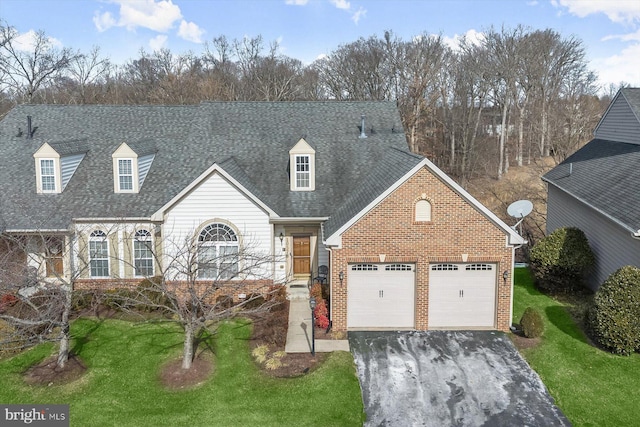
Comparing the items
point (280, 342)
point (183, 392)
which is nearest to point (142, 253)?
point (280, 342)

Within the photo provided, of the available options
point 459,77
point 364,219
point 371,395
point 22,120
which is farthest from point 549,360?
point 459,77

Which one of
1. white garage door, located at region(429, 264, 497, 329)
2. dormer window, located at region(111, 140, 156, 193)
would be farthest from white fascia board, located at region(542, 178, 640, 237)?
dormer window, located at region(111, 140, 156, 193)

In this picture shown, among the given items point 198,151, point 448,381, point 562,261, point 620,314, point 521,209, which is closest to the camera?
point 448,381

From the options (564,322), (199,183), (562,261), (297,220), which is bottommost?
(564,322)

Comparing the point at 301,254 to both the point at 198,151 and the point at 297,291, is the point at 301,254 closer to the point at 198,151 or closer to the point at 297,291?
the point at 297,291

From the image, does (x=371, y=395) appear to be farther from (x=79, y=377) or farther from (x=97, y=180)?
(x=97, y=180)

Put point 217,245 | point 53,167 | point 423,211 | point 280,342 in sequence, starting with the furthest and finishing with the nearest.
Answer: point 53,167, point 217,245, point 423,211, point 280,342

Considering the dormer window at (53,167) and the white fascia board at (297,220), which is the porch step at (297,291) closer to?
the white fascia board at (297,220)

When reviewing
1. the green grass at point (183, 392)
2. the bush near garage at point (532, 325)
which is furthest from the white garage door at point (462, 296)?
the green grass at point (183, 392)
